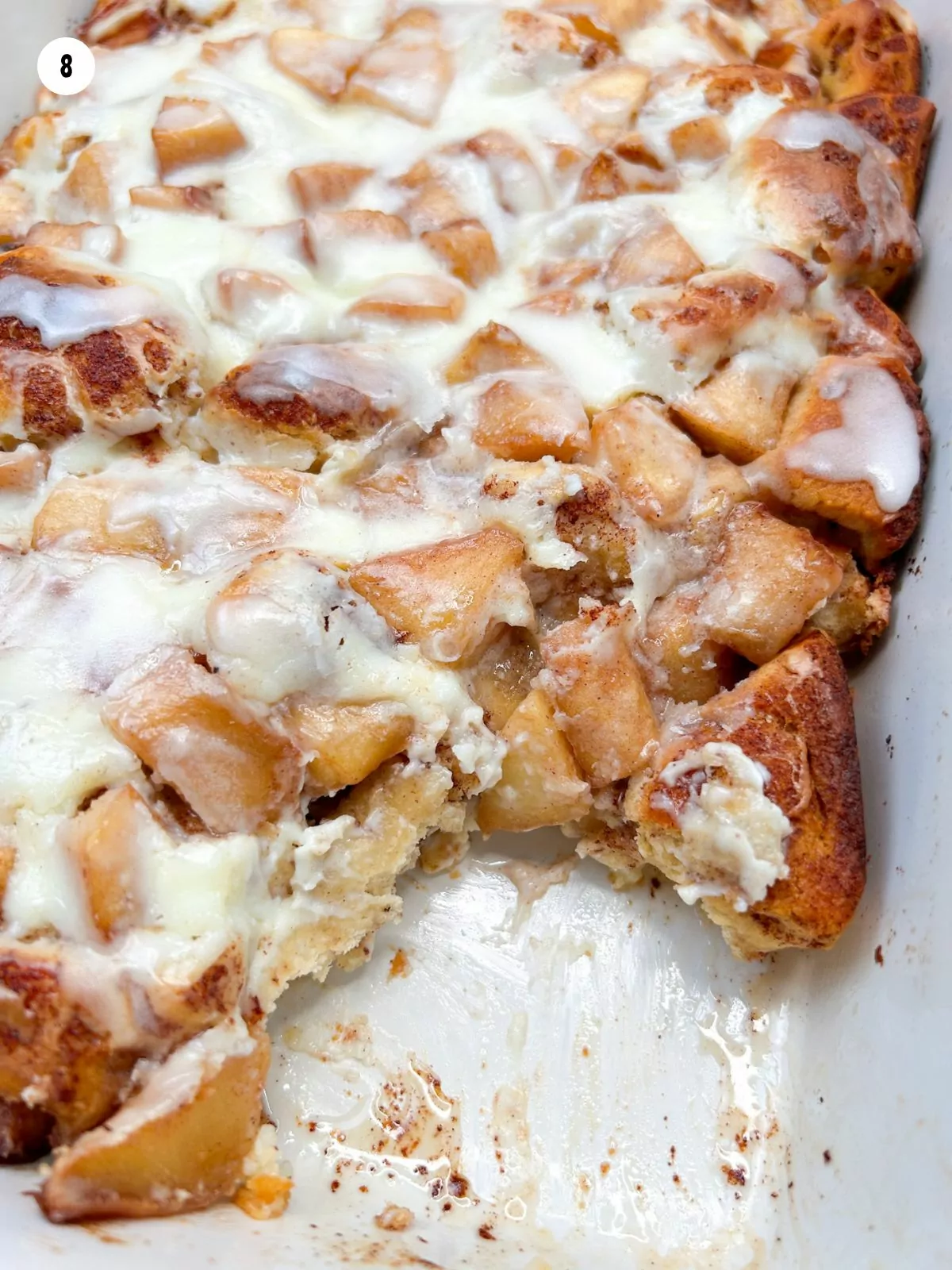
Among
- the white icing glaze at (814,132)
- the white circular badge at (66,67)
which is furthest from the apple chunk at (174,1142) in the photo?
the white circular badge at (66,67)

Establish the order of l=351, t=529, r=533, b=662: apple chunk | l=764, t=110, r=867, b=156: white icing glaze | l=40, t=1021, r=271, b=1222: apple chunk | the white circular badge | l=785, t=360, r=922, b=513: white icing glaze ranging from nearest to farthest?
l=40, t=1021, r=271, b=1222: apple chunk, l=351, t=529, r=533, b=662: apple chunk, l=785, t=360, r=922, b=513: white icing glaze, l=764, t=110, r=867, b=156: white icing glaze, the white circular badge

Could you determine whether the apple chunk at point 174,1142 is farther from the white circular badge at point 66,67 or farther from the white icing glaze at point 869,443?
the white circular badge at point 66,67

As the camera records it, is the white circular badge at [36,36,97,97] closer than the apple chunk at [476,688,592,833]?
No

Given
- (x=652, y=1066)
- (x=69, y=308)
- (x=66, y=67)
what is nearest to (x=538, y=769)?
(x=652, y=1066)

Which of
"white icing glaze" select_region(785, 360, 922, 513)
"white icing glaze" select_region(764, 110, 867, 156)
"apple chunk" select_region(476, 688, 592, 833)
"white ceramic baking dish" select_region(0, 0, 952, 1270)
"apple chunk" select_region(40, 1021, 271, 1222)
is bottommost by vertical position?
"white ceramic baking dish" select_region(0, 0, 952, 1270)

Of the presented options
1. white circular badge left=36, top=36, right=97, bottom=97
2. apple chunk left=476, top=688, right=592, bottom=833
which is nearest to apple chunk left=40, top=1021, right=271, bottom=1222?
apple chunk left=476, top=688, right=592, bottom=833

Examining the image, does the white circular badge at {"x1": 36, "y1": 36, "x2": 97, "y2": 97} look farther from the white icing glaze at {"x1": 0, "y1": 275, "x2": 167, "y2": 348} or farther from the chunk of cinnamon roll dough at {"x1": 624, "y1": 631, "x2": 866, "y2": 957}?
the chunk of cinnamon roll dough at {"x1": 624, "y1": 631, "x2": 866, "y2": 957}

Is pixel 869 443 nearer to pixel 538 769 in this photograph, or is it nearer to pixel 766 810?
pixel 766 810
